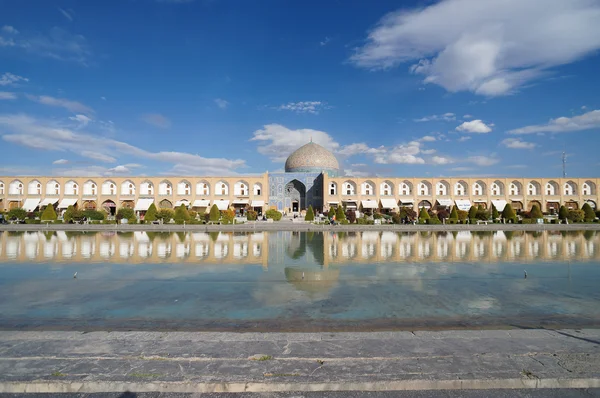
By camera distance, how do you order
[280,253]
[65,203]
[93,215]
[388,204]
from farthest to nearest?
[388,204] < [65,203] < [93,215] < [280,253]

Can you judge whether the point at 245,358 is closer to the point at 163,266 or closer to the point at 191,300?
the point at 191,300

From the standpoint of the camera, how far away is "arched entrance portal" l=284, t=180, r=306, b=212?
32906 millimetres

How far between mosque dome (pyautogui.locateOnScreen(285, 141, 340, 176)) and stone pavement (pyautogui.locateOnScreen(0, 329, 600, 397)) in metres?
29.9

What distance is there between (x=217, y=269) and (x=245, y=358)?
4.85 meters

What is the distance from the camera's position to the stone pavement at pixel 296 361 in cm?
258

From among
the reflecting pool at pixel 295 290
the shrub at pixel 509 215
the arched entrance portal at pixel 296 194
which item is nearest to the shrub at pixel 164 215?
the reflecting pool at pixel 295 290

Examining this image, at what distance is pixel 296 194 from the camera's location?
3325 cm

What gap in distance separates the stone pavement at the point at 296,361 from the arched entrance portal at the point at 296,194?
2929 cm

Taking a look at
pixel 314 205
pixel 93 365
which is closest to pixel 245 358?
pixel 93 365

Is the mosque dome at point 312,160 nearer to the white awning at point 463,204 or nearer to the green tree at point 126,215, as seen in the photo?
the white awning at point 463,204

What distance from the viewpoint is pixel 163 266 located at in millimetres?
8062

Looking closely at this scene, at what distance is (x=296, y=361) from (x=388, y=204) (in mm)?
28894

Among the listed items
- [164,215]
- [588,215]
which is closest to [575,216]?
[588,215]

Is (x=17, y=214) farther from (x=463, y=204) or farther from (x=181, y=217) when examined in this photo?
(x=463, y=204)
